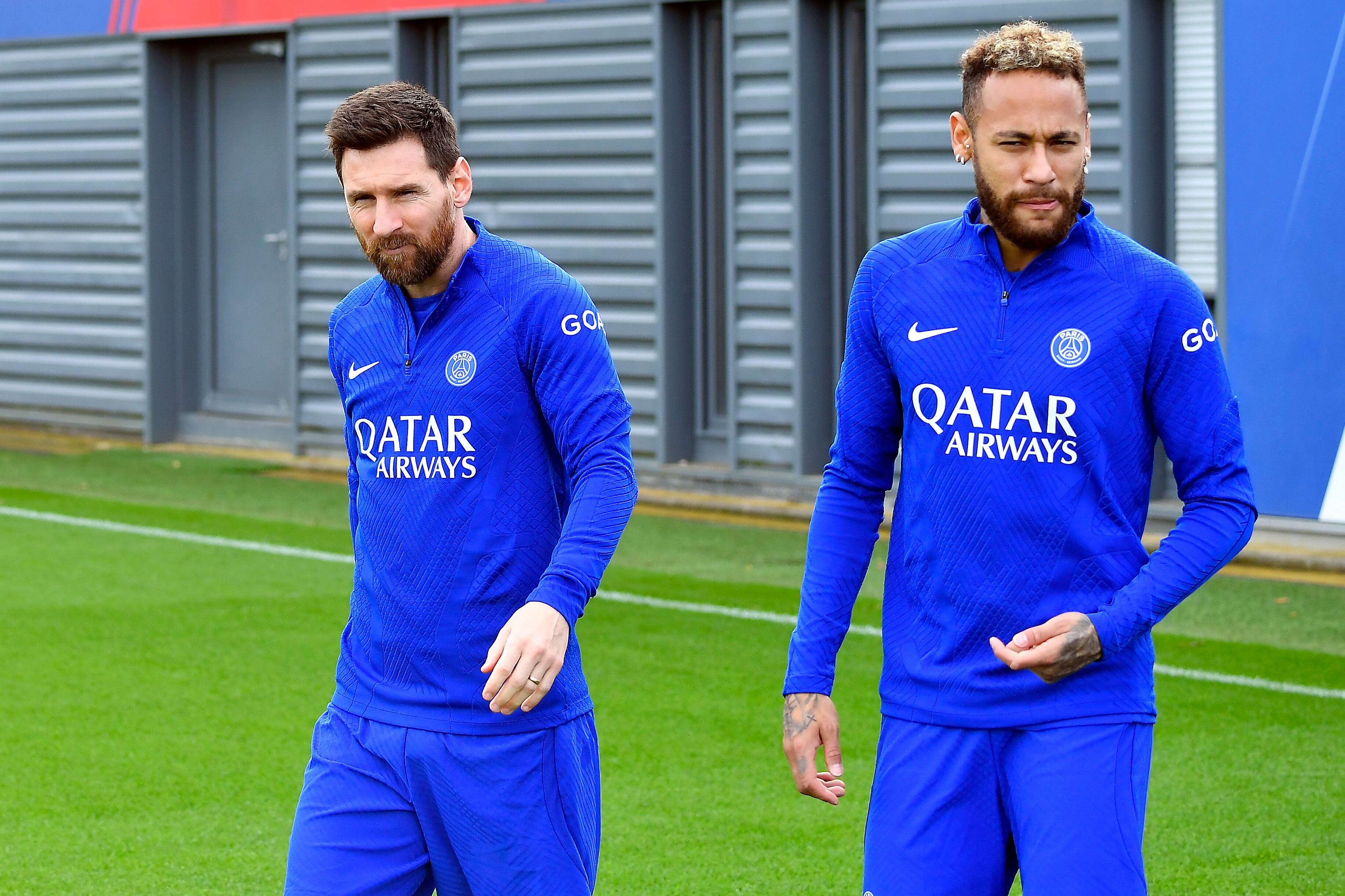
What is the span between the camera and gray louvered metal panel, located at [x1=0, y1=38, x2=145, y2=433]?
53.8 feet

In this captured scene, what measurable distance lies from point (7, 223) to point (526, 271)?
588 inches

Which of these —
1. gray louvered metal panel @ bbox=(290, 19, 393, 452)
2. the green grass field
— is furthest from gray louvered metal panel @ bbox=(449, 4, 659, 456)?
the green grass field

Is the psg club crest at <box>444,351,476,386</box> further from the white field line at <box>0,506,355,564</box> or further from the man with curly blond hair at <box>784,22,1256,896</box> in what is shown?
the white field line at <box>0,506,355,564</box>

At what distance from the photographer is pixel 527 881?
3.41 meters

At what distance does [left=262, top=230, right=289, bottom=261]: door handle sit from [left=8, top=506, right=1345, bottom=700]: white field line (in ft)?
12.5

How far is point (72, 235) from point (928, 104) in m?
8.05

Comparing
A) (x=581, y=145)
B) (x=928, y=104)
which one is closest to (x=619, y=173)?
(x=581, y=145)

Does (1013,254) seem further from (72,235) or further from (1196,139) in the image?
(72,235)

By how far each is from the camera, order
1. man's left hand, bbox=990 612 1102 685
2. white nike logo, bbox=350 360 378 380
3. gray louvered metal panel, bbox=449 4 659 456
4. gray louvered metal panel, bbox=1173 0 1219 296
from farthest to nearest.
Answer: gray louvered metal panel, bbox=449 4 659 456 → gray louvered metal panel, bbox=1173 0 1219 296 → white nike logo, bbox=350 360 378 380 → man's left hand, bbox=990 612 1102 685

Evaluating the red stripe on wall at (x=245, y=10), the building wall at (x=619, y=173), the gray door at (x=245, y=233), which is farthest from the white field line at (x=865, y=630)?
the gray door at (x=245, y=233)

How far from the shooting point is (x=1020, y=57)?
124 inches

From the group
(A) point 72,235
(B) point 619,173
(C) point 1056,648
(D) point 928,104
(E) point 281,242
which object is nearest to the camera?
(C) point 1056,648

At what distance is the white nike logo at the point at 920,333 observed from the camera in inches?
128

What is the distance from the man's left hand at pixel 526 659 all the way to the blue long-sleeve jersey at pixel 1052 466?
0.56m
